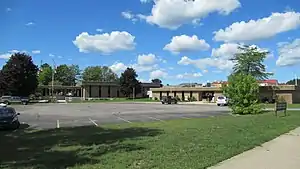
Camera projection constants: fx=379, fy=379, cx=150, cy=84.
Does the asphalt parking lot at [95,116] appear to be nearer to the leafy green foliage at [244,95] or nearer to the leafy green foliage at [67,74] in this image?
the leafy green foliage at [244,95]

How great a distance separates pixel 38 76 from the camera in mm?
103812

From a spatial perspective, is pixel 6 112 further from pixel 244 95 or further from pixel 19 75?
pixel 19 75

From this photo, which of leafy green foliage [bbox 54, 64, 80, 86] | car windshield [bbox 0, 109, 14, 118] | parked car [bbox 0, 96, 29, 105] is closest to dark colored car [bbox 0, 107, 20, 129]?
car windshield [bbox 0, 109, 14, 118]

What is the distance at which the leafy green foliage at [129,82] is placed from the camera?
99.2 m

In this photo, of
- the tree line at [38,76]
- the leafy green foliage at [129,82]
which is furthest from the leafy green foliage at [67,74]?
the leafy green foliage at [129,82]

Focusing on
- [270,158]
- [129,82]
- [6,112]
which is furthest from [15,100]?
[270,158]

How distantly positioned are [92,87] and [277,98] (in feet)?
182

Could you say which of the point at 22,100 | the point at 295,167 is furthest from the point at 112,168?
the point at 22,100

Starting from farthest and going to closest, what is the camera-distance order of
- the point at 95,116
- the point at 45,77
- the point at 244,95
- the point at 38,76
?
1. the point at 45,77
2. the point at 38,76
3. the point at 95,116
4. the point at 244,95

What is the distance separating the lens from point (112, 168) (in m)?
7.54

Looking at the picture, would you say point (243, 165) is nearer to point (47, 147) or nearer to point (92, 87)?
point (47, 147)

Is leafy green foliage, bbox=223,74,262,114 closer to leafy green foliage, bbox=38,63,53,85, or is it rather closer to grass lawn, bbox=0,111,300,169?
grass lawn, bbox=0,111,300,169

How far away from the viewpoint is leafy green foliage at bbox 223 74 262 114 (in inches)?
1114

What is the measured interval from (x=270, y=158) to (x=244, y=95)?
19.9 metres
